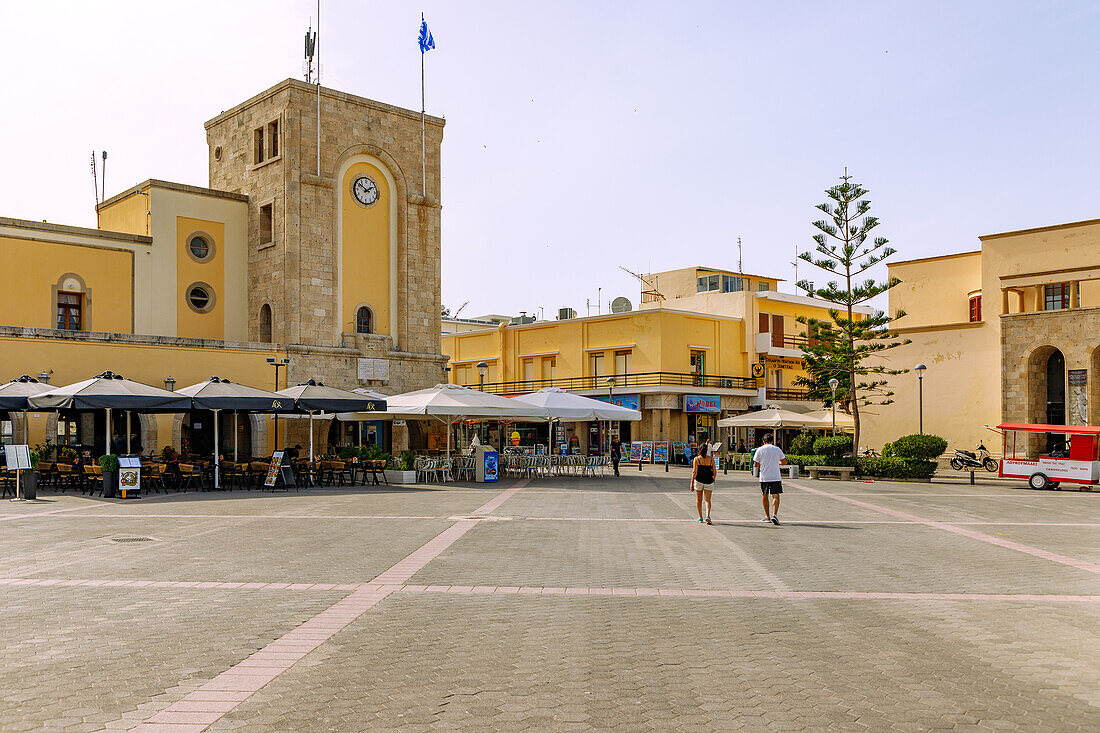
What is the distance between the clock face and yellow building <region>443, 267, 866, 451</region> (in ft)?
50.1

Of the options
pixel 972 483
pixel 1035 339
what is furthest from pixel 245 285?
pixel 1035 339

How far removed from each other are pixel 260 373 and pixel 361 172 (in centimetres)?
927

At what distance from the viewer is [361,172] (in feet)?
118

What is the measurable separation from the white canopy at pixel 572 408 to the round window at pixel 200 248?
15202 mm

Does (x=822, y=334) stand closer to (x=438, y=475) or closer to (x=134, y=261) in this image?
(x=438, y=475)

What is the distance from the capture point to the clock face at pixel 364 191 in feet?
117

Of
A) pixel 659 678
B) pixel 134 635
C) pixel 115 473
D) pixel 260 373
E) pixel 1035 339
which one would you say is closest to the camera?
pixel 659 678

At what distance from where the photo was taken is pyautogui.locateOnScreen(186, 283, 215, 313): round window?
3453cm

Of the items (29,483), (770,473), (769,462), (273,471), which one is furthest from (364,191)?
(770,473)

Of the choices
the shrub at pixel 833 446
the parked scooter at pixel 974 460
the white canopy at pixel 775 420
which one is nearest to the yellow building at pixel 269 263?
the white canopy at pixel 775 420

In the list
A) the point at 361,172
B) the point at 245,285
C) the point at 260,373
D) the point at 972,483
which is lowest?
the point at 972,483

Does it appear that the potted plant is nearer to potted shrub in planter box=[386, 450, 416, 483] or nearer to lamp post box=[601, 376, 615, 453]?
potted shrub in planter box=[386, 450, 416, 483]

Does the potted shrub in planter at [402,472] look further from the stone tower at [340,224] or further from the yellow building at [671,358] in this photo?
the yellow building at [671,358]

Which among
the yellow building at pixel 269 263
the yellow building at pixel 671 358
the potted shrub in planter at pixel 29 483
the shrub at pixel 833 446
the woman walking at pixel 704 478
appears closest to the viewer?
the woman walking at pixel 704 478
